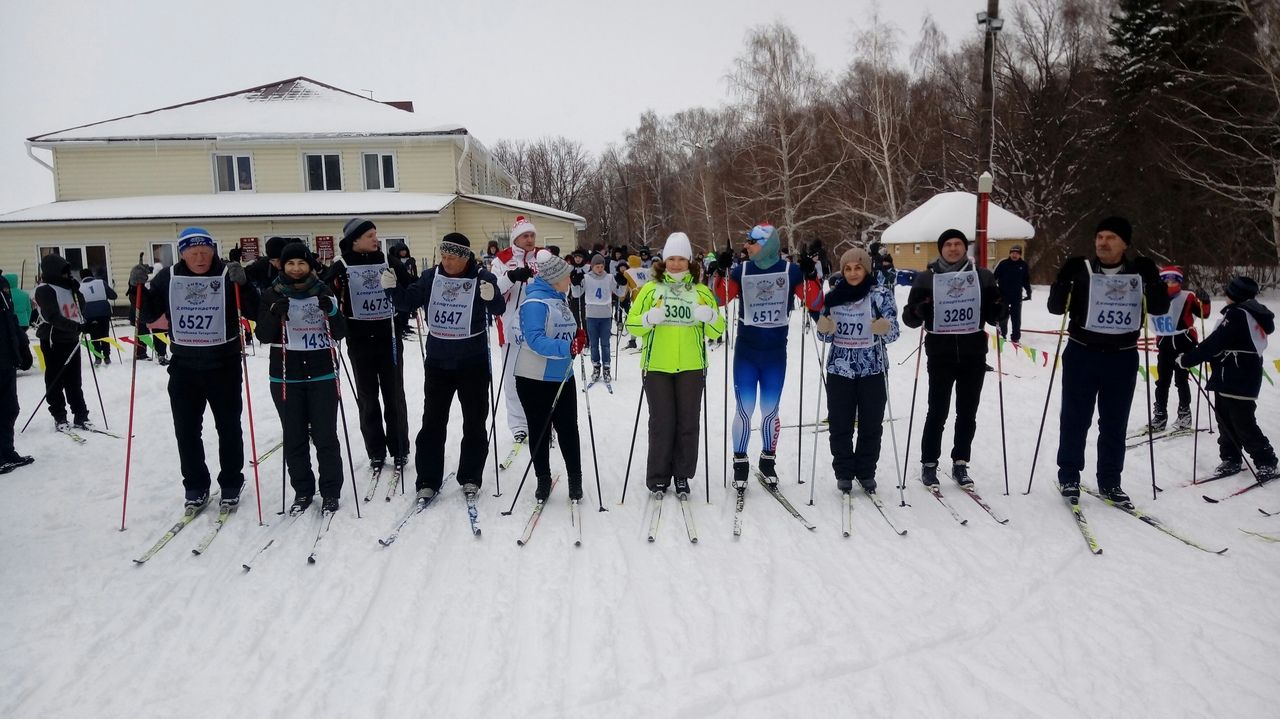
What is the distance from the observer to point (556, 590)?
4.05 metres

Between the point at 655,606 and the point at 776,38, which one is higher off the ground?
the point at 776,38

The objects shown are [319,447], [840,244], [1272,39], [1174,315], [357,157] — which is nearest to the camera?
[319,447]

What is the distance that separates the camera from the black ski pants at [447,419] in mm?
5176

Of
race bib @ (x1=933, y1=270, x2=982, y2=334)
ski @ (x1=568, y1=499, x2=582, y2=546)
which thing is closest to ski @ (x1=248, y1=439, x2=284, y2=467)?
ski @ (x1=568, y1=499, x2=582, y2=546)

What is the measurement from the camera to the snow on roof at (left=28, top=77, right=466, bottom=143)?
23.2 meters

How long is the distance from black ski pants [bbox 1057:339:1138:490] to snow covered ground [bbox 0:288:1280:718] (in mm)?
345

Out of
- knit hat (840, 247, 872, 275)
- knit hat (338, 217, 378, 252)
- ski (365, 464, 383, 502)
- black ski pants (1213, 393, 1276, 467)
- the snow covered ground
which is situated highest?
knit hat (338, 217, 378, 252)

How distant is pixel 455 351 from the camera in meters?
5.12

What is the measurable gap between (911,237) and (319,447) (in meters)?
18.5

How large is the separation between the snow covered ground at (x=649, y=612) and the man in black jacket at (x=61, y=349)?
2.48m

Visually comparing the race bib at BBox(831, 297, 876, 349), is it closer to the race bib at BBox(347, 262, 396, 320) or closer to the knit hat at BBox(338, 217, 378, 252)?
the race bib at BBox(347, 262, 396, 320)

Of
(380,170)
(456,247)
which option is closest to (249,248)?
(380,170)

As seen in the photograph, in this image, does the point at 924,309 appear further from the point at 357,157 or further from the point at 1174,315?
the point at 357,157

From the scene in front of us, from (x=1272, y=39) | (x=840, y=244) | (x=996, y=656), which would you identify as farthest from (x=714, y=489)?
(x=840, y=244)
